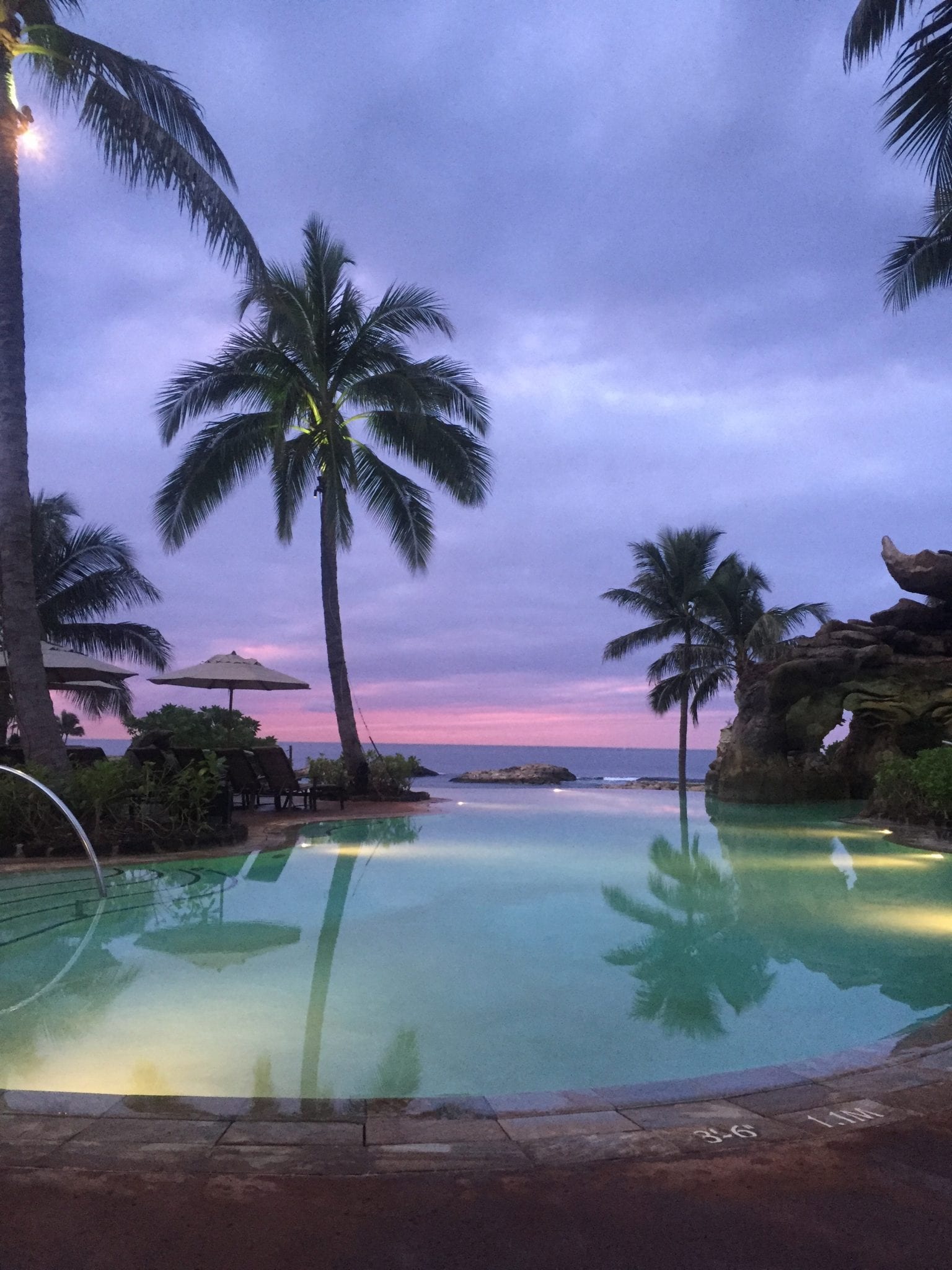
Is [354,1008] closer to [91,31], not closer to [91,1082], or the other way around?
[91,1082]

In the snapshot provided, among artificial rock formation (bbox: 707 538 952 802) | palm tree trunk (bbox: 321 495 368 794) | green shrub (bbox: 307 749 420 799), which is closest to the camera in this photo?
palm tree trunk (bbox: 321 495 368 794)

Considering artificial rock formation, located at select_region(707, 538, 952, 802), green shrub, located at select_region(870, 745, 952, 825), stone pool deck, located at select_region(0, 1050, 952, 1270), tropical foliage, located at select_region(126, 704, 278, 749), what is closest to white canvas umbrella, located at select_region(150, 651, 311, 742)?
tropical foliage, located at select_region(126, 704, 278, 749)

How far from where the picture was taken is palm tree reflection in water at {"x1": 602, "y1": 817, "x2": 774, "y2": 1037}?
4.53 m

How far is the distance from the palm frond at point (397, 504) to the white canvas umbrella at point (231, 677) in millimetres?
3612

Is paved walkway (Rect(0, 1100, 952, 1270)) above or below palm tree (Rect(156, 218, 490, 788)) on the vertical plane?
below

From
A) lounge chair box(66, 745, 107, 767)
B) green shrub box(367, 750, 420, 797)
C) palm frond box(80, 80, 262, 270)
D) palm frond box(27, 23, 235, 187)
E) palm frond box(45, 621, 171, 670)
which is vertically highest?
palm frond box(27, 23, 235, 187)

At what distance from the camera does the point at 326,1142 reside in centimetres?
255

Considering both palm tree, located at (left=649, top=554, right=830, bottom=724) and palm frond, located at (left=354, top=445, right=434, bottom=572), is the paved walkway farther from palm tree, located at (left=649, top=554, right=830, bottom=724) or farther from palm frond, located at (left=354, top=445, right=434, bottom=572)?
palm tree, located at (left=649, top=554, right=830, bottom=724)

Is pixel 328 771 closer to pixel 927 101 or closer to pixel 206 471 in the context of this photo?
pixel 206 471

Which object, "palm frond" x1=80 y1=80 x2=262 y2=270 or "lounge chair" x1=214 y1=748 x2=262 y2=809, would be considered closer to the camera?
"palm frond" x1=80 y1=80 x2=262 y2=270

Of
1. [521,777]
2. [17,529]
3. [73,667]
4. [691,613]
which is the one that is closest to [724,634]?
[691,613]

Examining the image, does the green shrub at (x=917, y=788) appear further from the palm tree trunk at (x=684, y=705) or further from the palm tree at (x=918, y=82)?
the palm tree trunk at (x=684, y=705)

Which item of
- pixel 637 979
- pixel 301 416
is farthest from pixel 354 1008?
pixel 301 416

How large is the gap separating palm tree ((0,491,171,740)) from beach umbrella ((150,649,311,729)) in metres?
6.61
